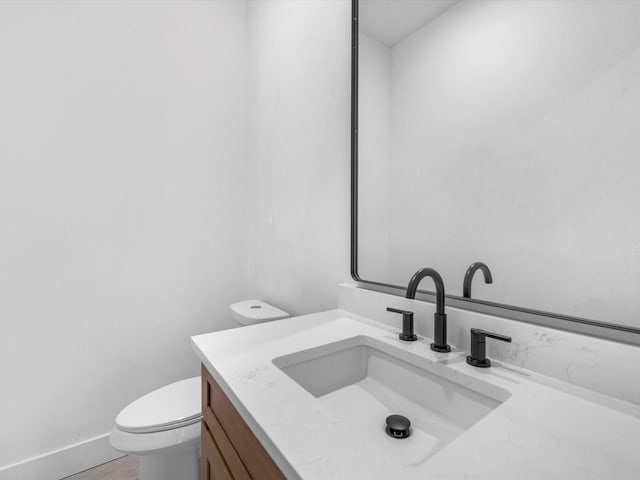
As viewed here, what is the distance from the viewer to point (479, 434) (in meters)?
0.46

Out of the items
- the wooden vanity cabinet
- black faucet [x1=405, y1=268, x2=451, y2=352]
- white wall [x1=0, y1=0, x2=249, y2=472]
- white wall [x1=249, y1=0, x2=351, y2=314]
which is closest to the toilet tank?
white wall [x1=249, y1=0, x2=351, y2=314]

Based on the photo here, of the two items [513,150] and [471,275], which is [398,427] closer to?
[471,275]

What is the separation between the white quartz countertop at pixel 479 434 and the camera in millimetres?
382

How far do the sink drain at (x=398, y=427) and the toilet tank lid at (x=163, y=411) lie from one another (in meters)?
0.79

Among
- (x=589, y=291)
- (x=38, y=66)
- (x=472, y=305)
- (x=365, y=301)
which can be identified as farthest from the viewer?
(x=38, y=66)

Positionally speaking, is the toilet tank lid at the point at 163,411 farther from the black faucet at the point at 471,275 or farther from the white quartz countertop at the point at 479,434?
the black faucet at the point at 471,275

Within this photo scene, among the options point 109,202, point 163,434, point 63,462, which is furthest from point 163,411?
point 109,202

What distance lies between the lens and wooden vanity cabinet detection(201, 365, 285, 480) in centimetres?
51

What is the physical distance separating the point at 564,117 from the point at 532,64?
15cm

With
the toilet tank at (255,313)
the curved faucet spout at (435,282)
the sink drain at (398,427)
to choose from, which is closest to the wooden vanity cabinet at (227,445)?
the sink drain at (398,427)

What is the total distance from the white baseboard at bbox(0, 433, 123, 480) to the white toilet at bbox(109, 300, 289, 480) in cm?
53

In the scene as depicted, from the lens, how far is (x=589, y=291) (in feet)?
1.92

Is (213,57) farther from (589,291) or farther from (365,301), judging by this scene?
(589,291)

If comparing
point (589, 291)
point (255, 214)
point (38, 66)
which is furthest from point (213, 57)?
point (589, 291)
